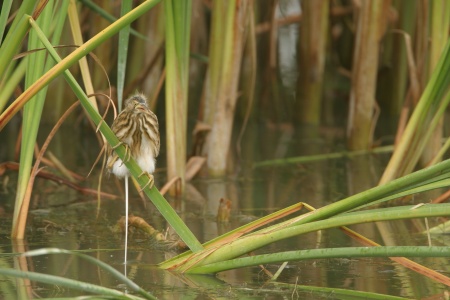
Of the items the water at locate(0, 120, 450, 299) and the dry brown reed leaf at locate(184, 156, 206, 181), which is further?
the dry brown reed leaf at locate(184, 156, 206, 181)

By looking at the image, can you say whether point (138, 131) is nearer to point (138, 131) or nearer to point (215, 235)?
point (138, 131)

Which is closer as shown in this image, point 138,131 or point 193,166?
point 138,131

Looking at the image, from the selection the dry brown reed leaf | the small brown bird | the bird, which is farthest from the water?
the small brown bird

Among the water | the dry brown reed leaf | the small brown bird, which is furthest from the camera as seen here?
the dry brown reed leaf

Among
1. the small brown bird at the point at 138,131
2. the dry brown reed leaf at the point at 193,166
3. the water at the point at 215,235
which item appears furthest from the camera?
the dry brown reed leaf at the point at 193,166

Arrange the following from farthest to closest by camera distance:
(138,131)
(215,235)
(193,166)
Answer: (193,166), (215,235), (138,131)

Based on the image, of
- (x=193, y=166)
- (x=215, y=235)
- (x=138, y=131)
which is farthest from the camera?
(x=193, y=166)

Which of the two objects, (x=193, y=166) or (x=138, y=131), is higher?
(x=193, y=166)

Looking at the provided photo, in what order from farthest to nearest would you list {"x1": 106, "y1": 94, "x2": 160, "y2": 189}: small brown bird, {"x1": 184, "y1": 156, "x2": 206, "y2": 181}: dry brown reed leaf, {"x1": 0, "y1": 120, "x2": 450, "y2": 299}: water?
{"x1": 184, "y1": 156, "x2": 206, "y2": 181}: dry brown reed leaf → {"x1": 106, "y1": 94, "x2": 160, "y2": 189}: small brown bird → {"x1": 0, "y1": 120, "x2": 450, "y2": 299}: water

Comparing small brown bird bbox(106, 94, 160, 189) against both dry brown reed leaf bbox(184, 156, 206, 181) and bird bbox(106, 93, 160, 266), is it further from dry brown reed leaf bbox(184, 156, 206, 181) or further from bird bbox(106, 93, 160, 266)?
dry brown reed leaf bbox(184, 156, 206, 181)

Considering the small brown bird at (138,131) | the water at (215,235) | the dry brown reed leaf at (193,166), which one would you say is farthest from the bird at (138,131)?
the dry brown reed leaf at (193,166)

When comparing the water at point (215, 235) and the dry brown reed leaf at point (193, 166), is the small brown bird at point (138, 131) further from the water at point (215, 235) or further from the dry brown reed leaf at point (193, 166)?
the dry brown reed leaf at point (193, 166)

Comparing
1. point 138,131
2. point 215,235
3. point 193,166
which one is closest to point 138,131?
point 138,131
